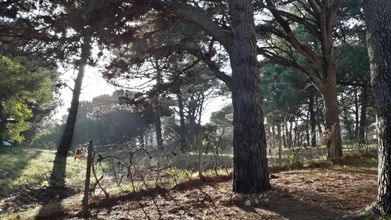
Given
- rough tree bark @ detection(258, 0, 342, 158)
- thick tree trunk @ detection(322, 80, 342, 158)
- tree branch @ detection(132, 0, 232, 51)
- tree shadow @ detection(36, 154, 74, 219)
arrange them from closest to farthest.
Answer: tree shadow @ detection(36, 154, 74, 219)
tree branch @ detection(132, 0, 232, 51)
rough tree bark @ detection(258, 0, 342, 158)
thick tree trunk @ detection(322, 80, 342, 158)

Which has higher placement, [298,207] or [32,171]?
[32,171]

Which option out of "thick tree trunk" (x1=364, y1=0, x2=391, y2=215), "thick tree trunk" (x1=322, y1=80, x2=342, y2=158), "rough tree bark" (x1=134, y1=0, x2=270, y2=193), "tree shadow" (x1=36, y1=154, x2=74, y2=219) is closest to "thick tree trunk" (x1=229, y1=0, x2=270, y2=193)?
"rough tree bark" (x1=134, y1=0, x2=270, y2=193)

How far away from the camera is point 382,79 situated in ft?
14.6

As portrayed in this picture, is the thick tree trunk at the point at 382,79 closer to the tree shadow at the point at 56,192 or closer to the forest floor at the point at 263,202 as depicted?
the forest floor at the point at 263,202

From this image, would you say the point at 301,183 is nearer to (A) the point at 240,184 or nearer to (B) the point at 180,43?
(A) the point at 240,184

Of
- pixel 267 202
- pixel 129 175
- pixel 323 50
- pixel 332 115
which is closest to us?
pixel 267 202

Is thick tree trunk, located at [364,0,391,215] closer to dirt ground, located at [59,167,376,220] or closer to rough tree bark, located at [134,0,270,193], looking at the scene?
dirt ground, located at [59,167,376,220]

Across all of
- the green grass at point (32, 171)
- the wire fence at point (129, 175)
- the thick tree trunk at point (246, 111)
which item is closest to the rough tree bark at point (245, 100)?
the thick tree trunk at point (246, 111)

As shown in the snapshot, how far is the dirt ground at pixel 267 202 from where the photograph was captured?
17.8 feet

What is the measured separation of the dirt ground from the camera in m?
5.41

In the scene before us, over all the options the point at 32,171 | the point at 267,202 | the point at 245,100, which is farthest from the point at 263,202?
the point at 32,171

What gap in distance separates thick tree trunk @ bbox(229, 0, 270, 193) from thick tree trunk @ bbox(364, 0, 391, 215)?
93.8 inches

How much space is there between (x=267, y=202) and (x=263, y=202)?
0.22ft

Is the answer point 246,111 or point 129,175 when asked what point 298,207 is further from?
point 129,175
